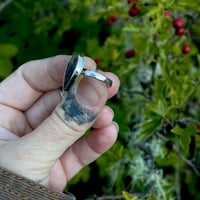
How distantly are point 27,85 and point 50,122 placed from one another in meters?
0.39

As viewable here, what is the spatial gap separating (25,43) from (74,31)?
30 cm

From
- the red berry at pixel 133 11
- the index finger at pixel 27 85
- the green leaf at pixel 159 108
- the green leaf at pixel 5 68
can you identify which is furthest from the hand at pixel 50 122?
the green leaf at pixel 5 68

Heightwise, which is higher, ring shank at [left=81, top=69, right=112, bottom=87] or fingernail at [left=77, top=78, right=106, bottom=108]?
ring shank at [left=81, top=69, right=112, bottom=87]

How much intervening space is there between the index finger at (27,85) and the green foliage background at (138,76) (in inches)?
12.0

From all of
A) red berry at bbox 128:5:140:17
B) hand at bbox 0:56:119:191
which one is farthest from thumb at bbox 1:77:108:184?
red berry at bbox 128:5:140:17

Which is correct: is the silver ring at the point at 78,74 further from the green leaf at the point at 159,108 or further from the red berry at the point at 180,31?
the red berry at the point at 180,31

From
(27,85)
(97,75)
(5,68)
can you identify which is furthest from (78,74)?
(5,68)

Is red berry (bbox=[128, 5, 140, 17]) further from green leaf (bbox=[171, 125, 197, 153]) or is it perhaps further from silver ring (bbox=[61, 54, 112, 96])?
silver ring (bbox=[61, 54, 112, 96])

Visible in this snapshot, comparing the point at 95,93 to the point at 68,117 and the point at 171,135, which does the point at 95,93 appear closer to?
the point at 68,117

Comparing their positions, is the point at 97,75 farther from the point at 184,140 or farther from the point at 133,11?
the point at 133,11

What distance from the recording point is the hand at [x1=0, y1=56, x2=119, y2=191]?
1.21m

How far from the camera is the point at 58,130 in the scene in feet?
4.00

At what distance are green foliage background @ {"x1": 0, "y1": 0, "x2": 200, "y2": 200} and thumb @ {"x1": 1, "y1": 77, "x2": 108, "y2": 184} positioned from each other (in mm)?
301

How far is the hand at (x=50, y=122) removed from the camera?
1.21 metres
